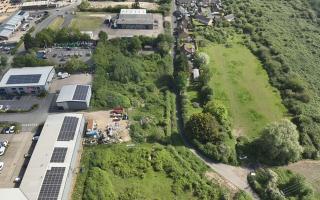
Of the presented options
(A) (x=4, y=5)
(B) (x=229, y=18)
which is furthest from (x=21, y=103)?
(B) (x=229, y=18)

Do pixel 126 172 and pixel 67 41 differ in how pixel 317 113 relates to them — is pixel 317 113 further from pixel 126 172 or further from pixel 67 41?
pixel 67 41

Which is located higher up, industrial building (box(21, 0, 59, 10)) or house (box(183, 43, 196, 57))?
industrial building (box(21, 0, 59, 10))

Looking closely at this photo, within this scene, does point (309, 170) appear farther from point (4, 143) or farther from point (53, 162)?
point (4, 143)

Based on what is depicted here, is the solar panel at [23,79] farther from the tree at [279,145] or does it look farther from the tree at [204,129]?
the tree at [279,145]

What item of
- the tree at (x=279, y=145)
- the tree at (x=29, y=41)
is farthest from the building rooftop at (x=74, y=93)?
the tree at (x=279, y=145)

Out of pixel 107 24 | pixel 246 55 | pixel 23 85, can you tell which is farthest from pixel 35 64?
pixel 246 55

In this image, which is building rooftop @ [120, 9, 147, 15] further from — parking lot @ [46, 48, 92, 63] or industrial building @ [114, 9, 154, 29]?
parking lot @ [46, 48, 92, 63]

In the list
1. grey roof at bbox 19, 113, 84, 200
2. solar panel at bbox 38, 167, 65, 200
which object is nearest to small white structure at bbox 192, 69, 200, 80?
grey roof at bbox 19, 113, 84, 200
